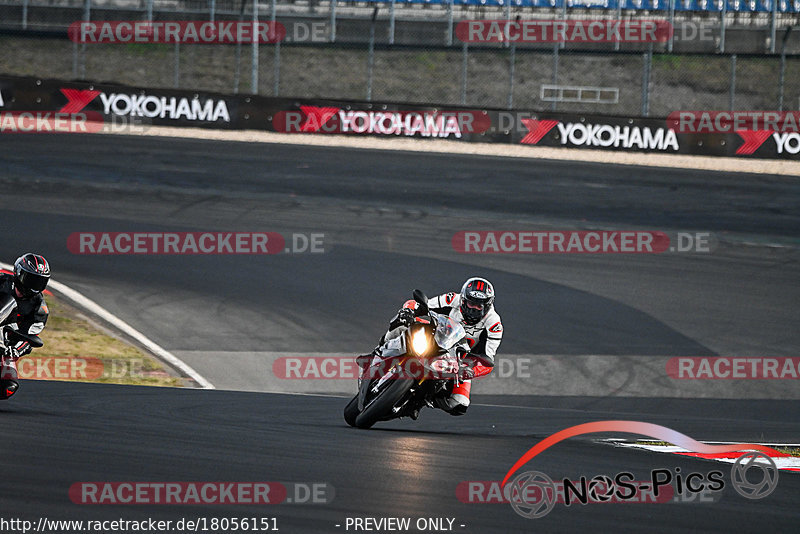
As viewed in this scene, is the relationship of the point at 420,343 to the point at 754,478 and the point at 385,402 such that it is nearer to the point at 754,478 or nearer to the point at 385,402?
the point at 385,402

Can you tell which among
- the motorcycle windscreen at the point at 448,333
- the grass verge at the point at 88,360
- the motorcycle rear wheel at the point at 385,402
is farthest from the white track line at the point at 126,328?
the motorcycle windscreen at the point at 448,333

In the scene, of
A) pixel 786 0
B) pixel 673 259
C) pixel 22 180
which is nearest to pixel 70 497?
pixel 673 259

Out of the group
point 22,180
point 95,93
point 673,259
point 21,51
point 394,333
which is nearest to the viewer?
point 394,333

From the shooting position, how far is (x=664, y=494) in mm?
6312

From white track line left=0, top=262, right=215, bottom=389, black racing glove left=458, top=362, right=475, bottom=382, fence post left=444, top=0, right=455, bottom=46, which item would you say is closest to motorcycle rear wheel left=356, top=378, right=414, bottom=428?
black racing glove left=458, top=362, right=475, bottom=382

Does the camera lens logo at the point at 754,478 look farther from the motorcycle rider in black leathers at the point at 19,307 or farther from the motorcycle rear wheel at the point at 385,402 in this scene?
the motorcycle rider in black leathers at the point at 19,307

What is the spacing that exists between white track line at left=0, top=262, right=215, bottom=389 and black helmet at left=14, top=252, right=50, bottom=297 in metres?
4.93

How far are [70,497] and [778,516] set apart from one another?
13.3ft

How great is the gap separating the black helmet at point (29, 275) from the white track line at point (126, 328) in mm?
4926

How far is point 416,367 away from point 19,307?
12.5ft

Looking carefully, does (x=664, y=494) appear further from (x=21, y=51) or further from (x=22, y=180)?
(x=21, y=51)

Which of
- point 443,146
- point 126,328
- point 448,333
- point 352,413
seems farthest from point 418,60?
point 448,333

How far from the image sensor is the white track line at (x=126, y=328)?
560 inches

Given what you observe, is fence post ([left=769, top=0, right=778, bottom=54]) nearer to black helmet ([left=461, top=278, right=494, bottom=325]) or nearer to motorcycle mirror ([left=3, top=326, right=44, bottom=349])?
black helmet ([left=461, top=278, right=494, bottom=325])
